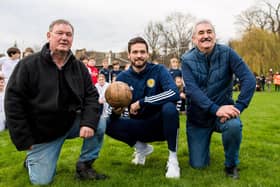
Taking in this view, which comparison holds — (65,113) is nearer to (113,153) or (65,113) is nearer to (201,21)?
(113,153)

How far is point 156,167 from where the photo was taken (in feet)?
15.9

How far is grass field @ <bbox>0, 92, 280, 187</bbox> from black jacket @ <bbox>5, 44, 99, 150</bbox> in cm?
69

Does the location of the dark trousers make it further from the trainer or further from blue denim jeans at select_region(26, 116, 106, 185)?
blue denim jeans at select_region(26, 116, 106, 185)

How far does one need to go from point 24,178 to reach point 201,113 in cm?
252

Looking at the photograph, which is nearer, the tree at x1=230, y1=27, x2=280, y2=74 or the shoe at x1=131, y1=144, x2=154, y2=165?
the shoe at x1=131, y1=144, x2=154, y2=165

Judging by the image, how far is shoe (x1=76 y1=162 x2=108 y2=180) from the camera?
428 centimetres

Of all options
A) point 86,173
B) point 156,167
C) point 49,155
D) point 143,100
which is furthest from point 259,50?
point 49,155

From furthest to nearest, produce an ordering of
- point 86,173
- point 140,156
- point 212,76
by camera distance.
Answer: point 140,156
point 212,76
point 86,173

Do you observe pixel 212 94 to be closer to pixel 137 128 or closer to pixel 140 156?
pixel 137 128

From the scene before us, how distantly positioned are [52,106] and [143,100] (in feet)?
4.10

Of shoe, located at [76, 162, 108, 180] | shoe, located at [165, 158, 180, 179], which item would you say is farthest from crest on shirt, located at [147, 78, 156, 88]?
shoe, located at [76, 162, 108, 180]

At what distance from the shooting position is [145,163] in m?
5.08

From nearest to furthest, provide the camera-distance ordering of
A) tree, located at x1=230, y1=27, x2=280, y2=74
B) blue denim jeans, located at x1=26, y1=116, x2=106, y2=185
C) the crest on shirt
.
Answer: blue denim jeans, located at x1=26, y1=116, x2=106, y2=185, the crest on shirt, tree, located at x1=230, y1=27, x2=280, y2=74

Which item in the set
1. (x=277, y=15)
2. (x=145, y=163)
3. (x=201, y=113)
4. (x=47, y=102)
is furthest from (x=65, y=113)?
(x=277, y=15)
